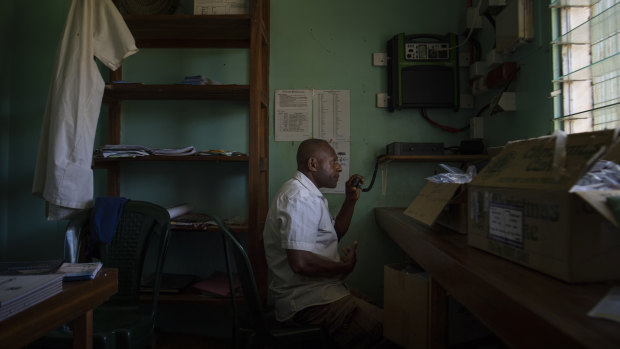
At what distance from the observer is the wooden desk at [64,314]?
62 cm

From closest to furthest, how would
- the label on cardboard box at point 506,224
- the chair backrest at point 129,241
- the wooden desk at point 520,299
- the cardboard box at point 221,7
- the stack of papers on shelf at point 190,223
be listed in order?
the wooden desk at point 520,299 → the label on cardboard box at point 506,224 → the chair backrest at point 129,241 → the stack of papers on shelf at point 190,223 → the cardboard box at point 221,7

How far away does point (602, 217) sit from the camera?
67 centimetres

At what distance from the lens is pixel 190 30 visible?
212 cm

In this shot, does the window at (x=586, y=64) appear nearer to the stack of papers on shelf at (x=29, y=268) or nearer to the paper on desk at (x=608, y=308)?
the paper on desk at (x=608, y=308)

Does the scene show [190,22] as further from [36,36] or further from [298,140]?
[36,36]

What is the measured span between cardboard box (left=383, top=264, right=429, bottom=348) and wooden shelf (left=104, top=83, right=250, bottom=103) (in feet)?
4.33

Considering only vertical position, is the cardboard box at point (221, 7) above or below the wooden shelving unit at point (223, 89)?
above

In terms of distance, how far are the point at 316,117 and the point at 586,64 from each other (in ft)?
4.69

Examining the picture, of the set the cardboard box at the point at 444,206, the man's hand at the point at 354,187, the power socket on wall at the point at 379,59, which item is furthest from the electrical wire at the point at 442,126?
the cardboard box at the point at 444,206

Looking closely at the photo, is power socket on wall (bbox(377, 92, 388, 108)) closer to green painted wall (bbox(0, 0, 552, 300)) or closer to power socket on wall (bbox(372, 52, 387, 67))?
green painted wall (bbox(0, 0, 552, 300))

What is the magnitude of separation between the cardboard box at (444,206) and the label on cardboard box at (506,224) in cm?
20

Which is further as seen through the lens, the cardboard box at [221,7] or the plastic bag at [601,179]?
the cardboard box at [221,7]

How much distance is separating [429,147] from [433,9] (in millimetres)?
1012

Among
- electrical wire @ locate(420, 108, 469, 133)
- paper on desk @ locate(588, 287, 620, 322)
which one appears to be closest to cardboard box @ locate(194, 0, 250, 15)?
electrical wire @ locate(420, 108, 469, 133)
